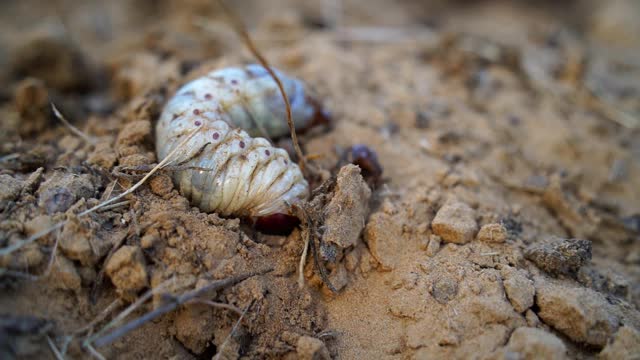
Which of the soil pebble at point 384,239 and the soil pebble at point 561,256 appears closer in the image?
the soil pebble at point 561,256

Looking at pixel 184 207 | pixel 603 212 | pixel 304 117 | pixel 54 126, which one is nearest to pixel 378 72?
pixel 304 117

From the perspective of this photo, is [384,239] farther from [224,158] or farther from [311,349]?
[224,158]

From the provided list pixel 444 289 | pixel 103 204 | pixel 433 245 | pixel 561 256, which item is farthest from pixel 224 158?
pixel 561 256

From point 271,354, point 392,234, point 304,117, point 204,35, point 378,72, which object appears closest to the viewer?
point 271,354

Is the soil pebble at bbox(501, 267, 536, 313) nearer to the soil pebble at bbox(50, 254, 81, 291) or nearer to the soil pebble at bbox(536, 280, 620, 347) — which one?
the soil pebble at bbox(536, 280, 620, 347)

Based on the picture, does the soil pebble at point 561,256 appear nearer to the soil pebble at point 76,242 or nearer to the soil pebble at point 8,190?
the soil pebble at point 76,242

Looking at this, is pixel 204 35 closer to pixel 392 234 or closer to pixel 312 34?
pixel 312 34

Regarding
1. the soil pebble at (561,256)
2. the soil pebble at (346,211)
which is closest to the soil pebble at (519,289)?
the soil pebble at (561,256)
